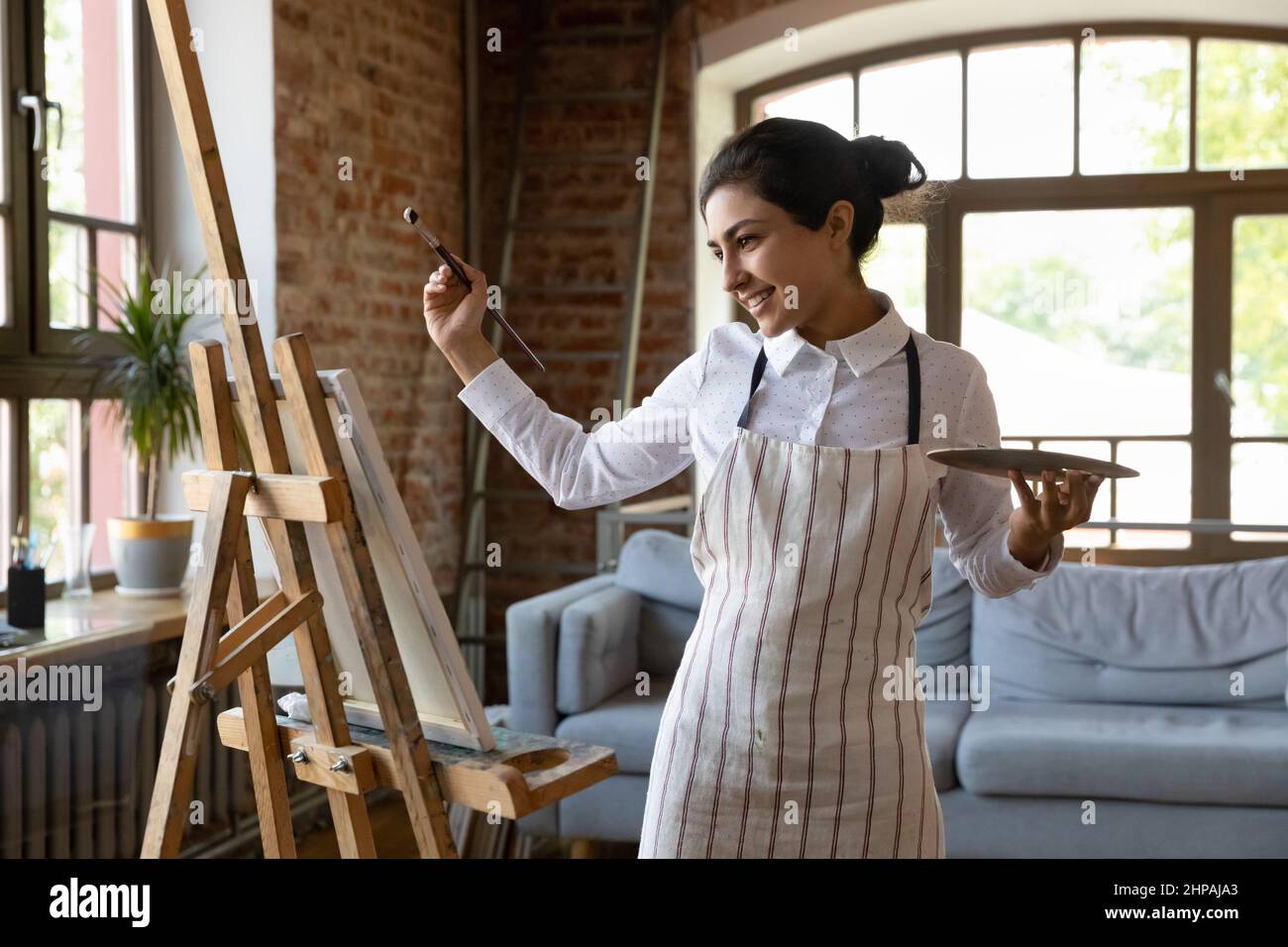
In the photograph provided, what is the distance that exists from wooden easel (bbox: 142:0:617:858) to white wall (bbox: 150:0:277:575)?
2.47m

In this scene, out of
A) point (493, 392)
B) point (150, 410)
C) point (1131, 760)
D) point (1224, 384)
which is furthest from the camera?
point (1224, 384)

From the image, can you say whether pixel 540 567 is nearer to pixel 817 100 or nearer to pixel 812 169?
pixel 817 100

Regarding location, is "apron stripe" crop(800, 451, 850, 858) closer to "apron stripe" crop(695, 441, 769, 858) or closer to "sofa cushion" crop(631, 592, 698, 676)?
"apron stripe" crop(695, 441, 769, 858)

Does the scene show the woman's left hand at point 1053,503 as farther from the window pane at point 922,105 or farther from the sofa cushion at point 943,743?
the window pane at point 922,105

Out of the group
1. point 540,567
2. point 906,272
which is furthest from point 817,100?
point 540,567

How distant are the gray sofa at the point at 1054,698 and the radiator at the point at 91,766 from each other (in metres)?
0.99

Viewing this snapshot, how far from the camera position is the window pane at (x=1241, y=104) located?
19.6 feet

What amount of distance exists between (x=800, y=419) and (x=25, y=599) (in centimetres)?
238

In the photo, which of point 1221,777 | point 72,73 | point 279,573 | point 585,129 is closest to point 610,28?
point 585,129

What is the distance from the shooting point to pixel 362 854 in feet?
6.56

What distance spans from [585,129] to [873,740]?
4.64 m

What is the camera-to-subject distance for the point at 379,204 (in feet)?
16.5

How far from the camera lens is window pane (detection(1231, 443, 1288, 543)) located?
6.09 metres

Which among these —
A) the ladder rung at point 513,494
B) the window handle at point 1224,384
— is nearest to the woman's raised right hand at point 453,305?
the ladder rung at point 513,494
